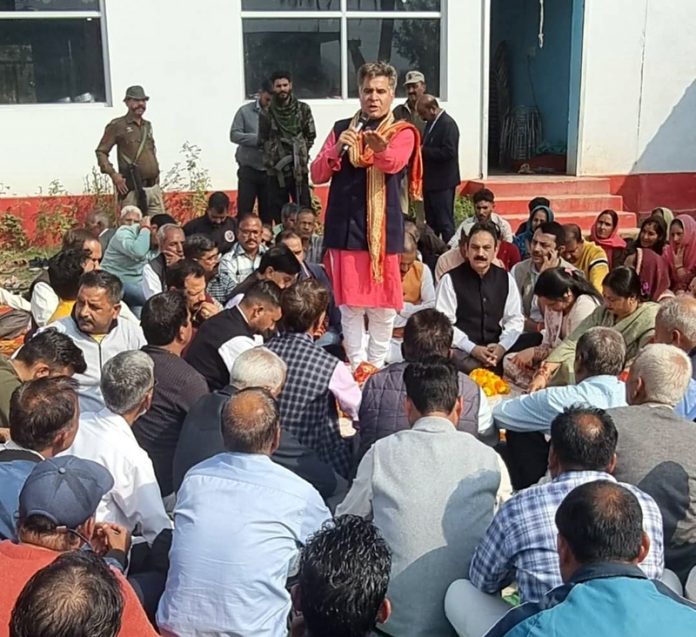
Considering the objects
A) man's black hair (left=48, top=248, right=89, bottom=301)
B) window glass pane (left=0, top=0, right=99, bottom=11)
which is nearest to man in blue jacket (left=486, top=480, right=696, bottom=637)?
man's black hair (left=48, top=248, right=89, bottom=301)

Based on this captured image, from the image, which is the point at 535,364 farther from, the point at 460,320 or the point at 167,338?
the point at 167,338

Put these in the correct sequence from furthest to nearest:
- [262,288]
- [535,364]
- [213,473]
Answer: [535,364]
[262,288]
[213,473]

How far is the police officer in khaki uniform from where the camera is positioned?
761 centimetres

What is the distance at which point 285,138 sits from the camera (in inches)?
289

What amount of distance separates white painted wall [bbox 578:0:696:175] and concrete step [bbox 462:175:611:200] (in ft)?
0.83

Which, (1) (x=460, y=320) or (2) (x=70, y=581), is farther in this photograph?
(1) (x=460, y=320)

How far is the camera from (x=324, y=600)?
181 cm

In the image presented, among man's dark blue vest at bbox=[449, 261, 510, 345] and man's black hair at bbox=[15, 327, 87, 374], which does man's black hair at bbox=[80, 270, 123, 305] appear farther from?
man's dark blue vest at bbox=[449, 261, 510, 345]

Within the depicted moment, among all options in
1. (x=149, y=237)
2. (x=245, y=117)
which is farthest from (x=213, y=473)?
(x=245, y=117)

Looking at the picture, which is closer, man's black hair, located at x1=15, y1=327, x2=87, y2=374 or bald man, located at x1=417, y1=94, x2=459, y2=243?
man's black hair, located at x1=15, y1=327, x2=87, y2=374

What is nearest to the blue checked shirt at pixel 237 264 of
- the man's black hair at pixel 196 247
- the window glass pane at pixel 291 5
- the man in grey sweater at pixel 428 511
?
the man's black hair at pixel 196 247

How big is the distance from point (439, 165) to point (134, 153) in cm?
274

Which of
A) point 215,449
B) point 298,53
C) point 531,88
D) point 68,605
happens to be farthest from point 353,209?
point 531,88

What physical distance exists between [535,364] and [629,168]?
550 cm
